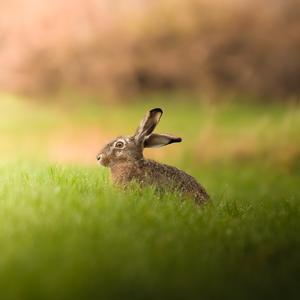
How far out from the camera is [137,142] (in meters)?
9.05

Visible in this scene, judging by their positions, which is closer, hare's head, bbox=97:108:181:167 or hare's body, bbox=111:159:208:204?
hare's body, bbox=111:159:208:204

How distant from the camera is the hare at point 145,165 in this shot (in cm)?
862

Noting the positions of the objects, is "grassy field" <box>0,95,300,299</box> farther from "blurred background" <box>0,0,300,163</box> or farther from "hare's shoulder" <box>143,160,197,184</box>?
"blurred background" <box>0,0,300,163</box>

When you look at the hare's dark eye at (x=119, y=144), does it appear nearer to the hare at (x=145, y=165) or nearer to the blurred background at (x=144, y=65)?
the hare at (x=145, y=165)

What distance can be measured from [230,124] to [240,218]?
10.5 meters

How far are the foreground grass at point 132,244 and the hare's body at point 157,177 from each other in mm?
243

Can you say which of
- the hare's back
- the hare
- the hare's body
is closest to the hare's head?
the hare

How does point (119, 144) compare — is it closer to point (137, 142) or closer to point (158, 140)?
point (137, 142)

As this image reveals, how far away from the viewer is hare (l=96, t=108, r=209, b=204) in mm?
8617

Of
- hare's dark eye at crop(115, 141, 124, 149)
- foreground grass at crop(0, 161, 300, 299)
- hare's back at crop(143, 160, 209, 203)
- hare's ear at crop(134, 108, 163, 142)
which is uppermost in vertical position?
hare's ear at crop(134, 108, 163, 142)

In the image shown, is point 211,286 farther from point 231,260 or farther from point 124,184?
point 124,184

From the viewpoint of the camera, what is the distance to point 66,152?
17734mm

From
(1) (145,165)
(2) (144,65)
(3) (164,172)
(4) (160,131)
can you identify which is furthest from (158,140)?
(2) (144,65)

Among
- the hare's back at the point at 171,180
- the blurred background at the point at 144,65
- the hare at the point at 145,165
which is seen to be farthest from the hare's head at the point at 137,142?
the blurred background at the point at 144,65
